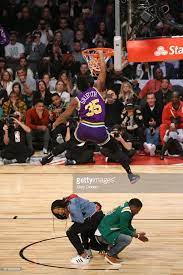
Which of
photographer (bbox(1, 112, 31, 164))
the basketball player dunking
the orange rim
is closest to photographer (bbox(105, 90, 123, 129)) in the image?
photographer (bbox(1, 112, 31, 164))

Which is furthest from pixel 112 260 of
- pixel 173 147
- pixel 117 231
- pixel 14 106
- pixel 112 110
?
pixel 14 106

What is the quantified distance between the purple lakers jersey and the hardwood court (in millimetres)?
1965

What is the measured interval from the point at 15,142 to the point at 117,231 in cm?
797

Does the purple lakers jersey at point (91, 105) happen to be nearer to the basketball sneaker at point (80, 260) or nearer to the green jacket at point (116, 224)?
the green jacket at point (116, 224)

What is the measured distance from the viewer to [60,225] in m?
12.8

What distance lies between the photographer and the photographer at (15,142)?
18.0 metres

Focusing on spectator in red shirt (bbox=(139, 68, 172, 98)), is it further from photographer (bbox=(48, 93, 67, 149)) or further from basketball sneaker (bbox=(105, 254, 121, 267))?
basketball sneaker (bbox=(105, 254, 121, 267))

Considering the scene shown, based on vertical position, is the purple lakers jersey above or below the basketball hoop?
below

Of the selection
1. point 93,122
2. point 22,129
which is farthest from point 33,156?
point 93,122

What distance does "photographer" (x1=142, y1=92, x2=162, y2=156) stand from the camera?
60.9ft

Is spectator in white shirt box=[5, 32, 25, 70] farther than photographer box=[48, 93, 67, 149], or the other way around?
spectator in white shirt box=[5, 32, 25, 70]

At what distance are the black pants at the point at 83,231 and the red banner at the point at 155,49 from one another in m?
6.03

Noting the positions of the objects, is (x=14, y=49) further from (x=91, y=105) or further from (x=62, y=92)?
(x=91, y=105)

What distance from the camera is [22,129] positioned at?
18031mm
